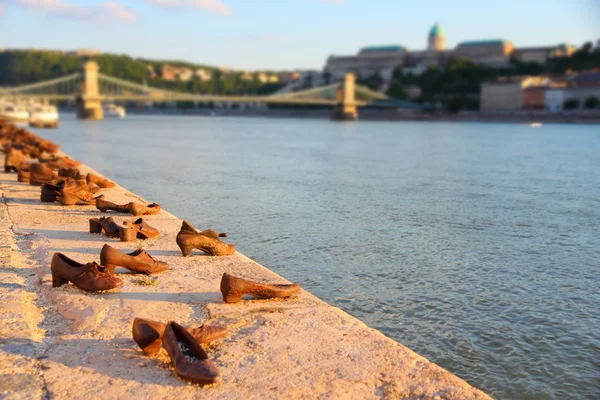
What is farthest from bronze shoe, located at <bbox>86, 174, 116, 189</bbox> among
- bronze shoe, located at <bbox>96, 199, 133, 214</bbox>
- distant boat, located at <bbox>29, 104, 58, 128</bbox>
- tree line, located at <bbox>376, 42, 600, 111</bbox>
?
tree line, located at <bbox>376, 42, 600, 111</bbox>

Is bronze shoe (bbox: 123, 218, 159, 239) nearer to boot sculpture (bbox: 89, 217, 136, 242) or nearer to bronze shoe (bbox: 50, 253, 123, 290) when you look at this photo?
boot sculpture (bbox: 89, 217, 136, 242)

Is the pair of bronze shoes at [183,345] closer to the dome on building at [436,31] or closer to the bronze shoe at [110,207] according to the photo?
the bronze shoe at [110,207]

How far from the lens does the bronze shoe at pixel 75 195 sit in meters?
7.62

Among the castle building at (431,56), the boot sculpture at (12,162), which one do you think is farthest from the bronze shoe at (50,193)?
the castle building at (431,56)

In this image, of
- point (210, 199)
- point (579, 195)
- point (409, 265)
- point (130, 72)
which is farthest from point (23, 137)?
point (130, 72)

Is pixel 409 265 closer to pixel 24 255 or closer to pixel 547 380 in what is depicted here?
pixel 547 380

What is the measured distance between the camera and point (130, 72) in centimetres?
11062

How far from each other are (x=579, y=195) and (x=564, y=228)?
4.78m

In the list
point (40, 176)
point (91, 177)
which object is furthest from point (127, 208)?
point (40, 176)

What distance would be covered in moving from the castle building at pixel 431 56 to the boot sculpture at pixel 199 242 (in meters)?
117

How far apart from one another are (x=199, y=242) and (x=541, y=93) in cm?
8504

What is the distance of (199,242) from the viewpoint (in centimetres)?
528

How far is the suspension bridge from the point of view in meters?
70.9

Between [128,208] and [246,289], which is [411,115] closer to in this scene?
→ [128,208]
